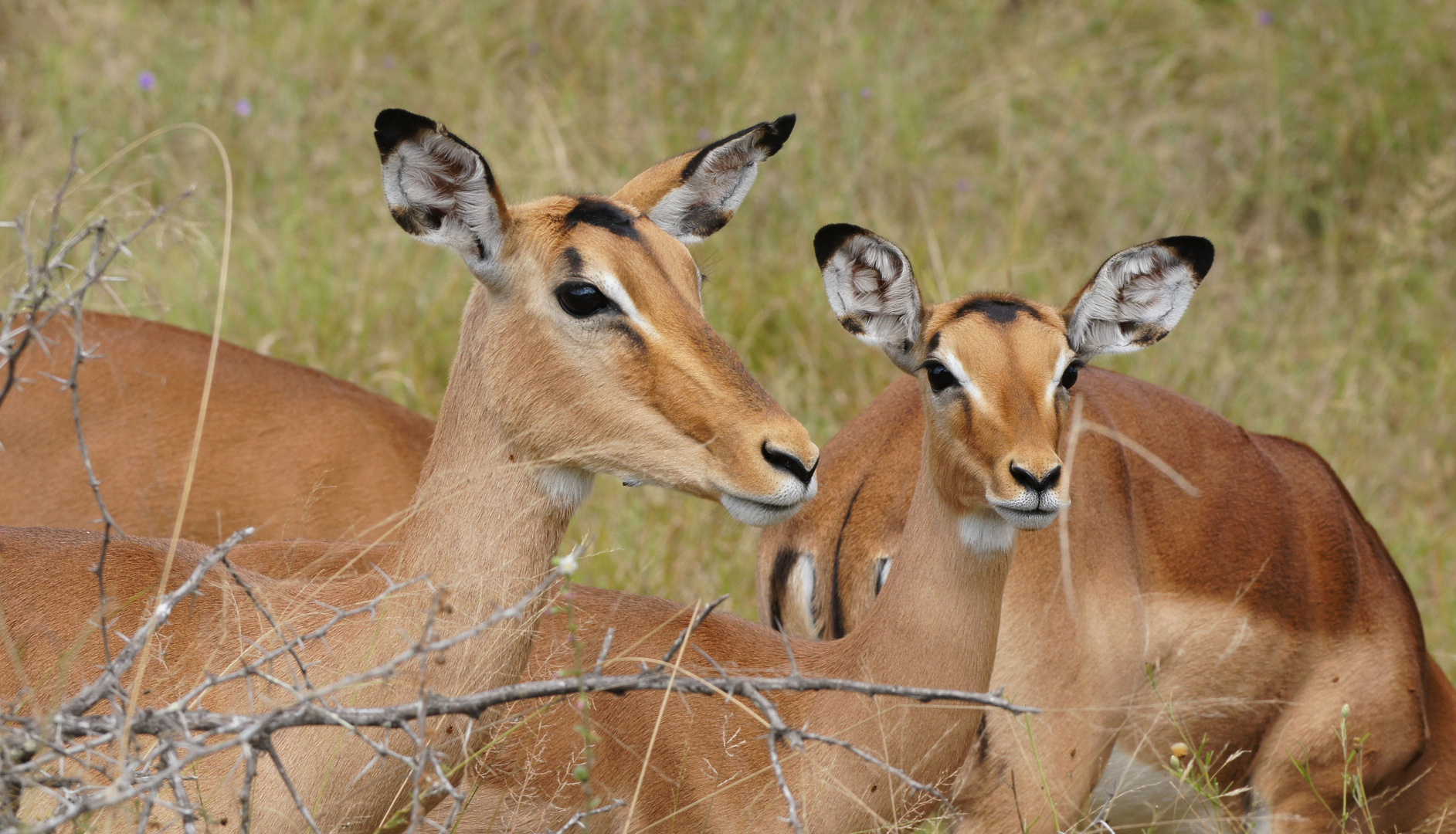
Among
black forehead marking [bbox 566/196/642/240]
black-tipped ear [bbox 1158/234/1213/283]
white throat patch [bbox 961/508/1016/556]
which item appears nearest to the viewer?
black forehead marking [bbox 566/196/642/240]

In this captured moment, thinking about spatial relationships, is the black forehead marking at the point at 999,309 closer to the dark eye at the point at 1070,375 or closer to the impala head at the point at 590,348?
the dark eye at the point at 1070,375

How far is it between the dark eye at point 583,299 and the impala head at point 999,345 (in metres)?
0.78

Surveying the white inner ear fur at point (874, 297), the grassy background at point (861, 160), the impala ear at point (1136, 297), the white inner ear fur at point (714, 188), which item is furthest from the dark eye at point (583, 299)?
the grassy background at point (861, 160)

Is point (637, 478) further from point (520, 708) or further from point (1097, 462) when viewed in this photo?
point (1097, 462)

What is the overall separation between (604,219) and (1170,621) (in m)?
2.03

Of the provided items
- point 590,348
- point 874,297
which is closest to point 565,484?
point 590,348

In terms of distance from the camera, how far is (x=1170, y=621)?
425 centimetres

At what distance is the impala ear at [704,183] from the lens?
3.61 m

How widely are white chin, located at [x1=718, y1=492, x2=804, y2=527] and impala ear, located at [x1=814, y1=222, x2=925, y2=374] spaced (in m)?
1.02

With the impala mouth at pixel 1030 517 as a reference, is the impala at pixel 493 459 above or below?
above

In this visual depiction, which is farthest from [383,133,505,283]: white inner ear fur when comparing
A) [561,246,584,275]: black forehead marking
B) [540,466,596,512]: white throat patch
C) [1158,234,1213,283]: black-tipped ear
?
[1158,234,1213,283]: black-tipped ear

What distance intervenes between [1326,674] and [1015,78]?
191 inches

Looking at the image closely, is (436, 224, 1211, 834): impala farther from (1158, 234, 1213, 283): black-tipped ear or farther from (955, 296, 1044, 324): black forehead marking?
(1158, 234, 1213, 283): black-tipped ear

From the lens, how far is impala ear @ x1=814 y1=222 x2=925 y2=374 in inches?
147
